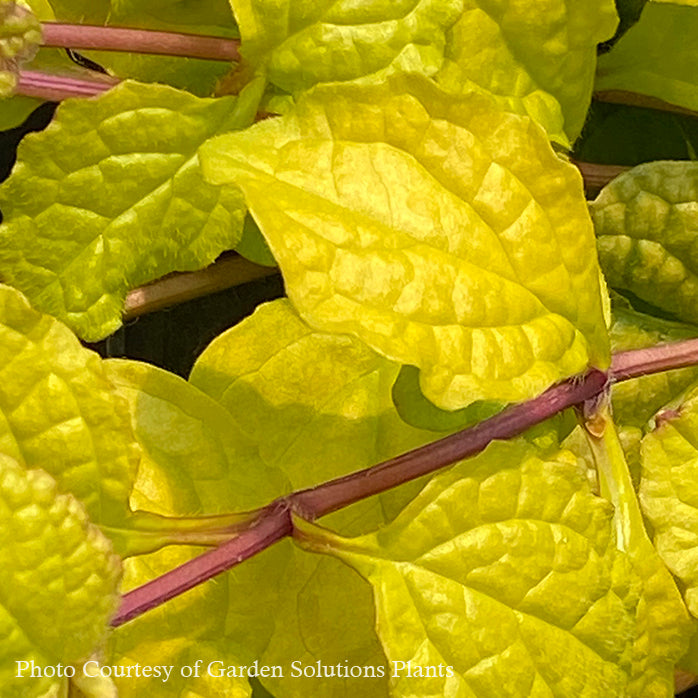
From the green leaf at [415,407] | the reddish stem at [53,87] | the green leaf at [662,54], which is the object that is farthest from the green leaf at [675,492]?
the reddish stem at [53,87]

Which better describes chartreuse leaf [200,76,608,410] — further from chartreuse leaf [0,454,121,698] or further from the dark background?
the dark background

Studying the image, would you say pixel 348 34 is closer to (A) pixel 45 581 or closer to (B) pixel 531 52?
(B) pixel 531 52

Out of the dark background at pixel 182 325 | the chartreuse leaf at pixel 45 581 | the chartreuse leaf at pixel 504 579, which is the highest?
the chartreuse leaf at pixel 45 581

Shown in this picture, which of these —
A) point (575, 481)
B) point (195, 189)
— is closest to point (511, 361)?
point (575, 481)

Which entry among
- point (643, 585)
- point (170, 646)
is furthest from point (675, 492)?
point (170, 646)

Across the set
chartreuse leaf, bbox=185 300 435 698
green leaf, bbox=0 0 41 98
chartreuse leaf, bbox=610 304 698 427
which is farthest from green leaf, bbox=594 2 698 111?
green leaf, bbox=0 0 41 98

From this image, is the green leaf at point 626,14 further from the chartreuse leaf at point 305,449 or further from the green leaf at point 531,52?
the chartreuse leaf at point 305,449
